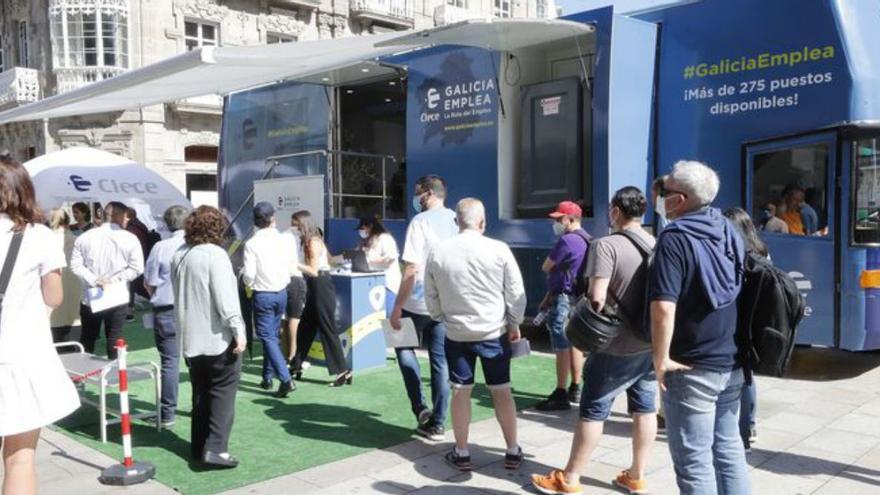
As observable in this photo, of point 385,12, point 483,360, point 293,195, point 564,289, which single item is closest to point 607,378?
point 483,360

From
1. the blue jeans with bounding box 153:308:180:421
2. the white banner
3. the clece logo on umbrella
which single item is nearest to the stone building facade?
the clece logo on umbrella

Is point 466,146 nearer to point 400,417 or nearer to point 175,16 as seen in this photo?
point 400,417

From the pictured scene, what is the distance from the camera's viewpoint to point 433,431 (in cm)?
527

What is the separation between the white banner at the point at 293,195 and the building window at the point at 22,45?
16.7 m

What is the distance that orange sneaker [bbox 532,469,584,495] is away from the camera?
163 inches

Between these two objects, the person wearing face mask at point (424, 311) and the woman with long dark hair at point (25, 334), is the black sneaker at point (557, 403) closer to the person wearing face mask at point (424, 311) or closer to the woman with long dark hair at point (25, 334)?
the person wearing face mask at point (424, 311)

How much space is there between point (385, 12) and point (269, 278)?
21957 millimetres

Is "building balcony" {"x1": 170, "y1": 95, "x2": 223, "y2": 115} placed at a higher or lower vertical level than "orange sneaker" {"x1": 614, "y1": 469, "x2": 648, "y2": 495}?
higher

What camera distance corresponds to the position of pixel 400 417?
592 centimetres

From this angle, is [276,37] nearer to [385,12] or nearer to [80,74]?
[385,12]

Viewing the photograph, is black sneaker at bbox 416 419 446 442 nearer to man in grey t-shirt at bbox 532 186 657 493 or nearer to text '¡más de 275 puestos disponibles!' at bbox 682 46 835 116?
man in grey t-shirt at bbox 532 186 657 493

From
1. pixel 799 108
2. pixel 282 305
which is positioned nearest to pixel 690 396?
pixel 282 305

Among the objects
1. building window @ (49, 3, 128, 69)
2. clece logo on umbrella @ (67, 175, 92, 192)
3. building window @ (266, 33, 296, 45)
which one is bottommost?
clece logo on umbrella @ (67, 175, 92, 192)

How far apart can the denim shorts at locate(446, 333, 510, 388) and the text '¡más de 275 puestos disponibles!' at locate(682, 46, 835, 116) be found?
4274 millimetres
